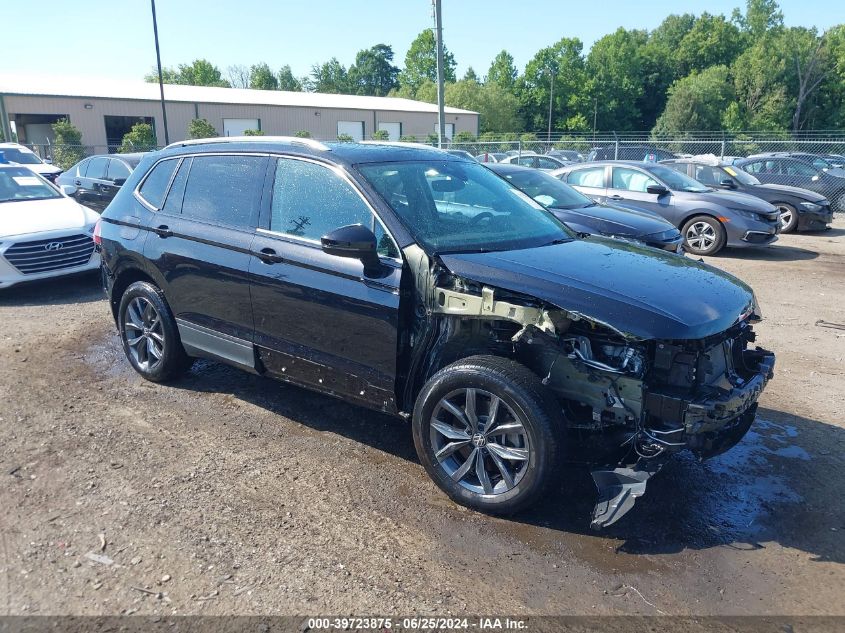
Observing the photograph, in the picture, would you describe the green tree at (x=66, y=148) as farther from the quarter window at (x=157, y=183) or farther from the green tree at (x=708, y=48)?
the green tree at (x=708, y=48)

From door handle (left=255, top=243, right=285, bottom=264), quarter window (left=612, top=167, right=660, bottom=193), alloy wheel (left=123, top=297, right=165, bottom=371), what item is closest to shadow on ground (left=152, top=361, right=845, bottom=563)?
alloy wheel (left=123, top=297, right=165, bottom=371)

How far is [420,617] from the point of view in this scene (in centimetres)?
285

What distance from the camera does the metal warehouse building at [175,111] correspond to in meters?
37.2

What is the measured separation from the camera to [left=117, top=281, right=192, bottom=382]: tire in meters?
5.24

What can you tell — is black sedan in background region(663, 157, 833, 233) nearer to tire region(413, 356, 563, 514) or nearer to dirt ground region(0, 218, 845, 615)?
dirt ground region(0, 218, 845, 615)

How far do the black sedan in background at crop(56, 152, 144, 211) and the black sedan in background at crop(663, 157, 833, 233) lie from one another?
11.6m

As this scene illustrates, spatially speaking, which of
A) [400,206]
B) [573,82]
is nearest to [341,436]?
[400,206]

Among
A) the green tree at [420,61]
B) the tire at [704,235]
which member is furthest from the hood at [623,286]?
the green tree at [420,61]

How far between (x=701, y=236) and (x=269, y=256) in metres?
9.81

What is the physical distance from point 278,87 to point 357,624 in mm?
115794

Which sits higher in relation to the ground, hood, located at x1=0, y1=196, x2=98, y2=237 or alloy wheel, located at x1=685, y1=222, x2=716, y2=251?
hood, located at x1=0, y1=196, x2=98, y2=237

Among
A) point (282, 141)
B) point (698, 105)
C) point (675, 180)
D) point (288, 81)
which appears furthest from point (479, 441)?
point (288, 81)

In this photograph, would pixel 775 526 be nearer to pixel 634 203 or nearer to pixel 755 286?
pixel 755 286

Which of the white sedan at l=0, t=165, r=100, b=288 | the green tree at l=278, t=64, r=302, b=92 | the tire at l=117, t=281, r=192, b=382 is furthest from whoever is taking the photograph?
the green tree at l=278, t=64, r=302, b=92
